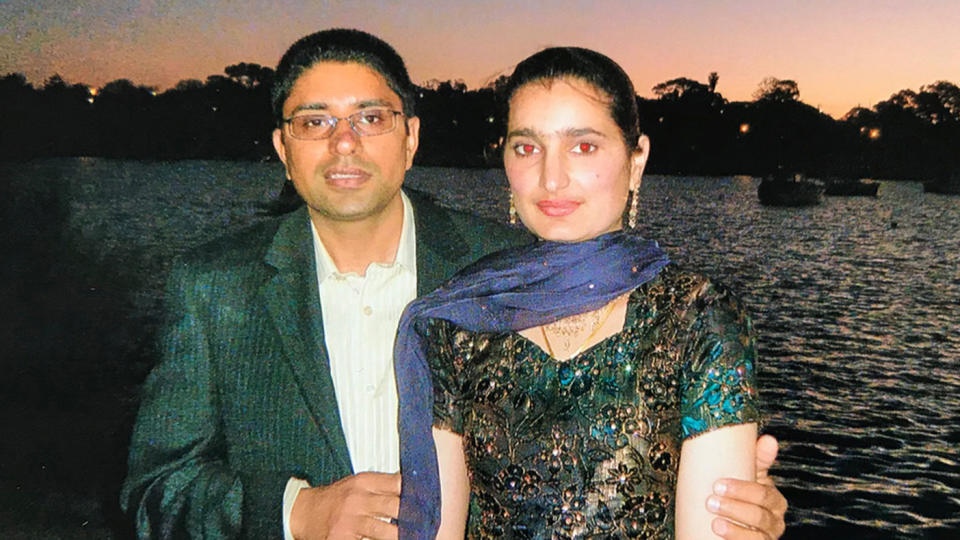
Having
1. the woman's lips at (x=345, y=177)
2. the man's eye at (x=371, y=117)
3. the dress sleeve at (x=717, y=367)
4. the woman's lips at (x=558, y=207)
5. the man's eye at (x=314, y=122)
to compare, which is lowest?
the dress sleeve at (x=717, y=367)

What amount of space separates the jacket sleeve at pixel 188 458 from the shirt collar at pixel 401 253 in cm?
36

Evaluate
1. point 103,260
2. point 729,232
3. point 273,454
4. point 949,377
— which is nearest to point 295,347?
point 273,454

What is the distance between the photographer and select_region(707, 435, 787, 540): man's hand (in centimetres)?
158

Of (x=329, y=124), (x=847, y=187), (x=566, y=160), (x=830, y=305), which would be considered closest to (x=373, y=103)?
(x=329, y=124)

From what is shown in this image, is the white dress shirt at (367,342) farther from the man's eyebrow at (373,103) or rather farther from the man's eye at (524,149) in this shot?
the man's eye at (524,149)

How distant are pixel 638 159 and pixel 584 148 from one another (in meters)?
0.18

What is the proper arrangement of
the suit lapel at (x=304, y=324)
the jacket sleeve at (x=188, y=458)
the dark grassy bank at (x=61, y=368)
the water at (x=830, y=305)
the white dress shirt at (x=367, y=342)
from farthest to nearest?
the water at (x=830, y=305)
the dark grassy bank at (x=61, y=368)
the white dress shirt at (x=367, y=342)
the suit lapel at (x=304, y=324)
the jacket sleeve at (x=188, y=458)

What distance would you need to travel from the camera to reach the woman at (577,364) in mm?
1619

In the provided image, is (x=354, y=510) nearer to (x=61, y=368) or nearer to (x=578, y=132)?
(x=578, y=132)

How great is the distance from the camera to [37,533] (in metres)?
10.3

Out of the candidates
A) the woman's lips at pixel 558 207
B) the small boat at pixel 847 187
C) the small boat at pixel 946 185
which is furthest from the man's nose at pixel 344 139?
the small boat at pixel 847 187

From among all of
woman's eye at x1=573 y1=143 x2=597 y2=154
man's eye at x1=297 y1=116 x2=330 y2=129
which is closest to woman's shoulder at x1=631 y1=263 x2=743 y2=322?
woman's eye at x1=573 y1=143 x2=597 y2=154

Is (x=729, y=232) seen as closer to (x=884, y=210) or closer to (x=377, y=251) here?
(x=884, y=210)

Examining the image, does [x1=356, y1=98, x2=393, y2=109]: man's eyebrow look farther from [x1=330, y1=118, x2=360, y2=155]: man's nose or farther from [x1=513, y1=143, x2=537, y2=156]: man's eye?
[x1=513, y1=143, x2=537, y2=156]: man's eye
